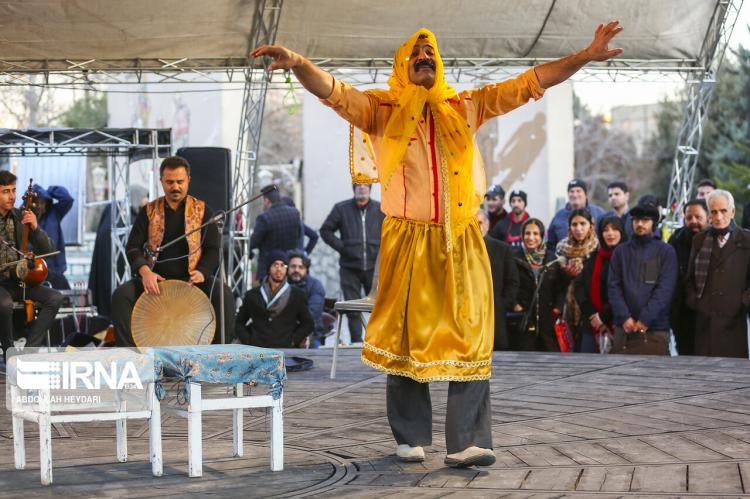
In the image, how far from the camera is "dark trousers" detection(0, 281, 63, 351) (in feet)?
24.9

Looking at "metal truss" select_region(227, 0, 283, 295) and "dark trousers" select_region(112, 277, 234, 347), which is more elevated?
"metal truss" select_region(227, 0, 283, 295)

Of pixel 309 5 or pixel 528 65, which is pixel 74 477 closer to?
pixel 309 5

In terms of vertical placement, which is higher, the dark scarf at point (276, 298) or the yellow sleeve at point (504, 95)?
the yellow sleeve at point (504, 95)

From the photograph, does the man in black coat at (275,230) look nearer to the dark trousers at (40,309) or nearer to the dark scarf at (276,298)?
the dark scarf at (276,298)

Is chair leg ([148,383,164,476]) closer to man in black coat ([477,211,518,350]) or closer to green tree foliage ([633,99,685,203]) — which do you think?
man in black coat ([477,211,518,350])

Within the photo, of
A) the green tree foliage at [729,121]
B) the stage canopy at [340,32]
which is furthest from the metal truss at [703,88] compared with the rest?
the green tree foliage at [729,121]

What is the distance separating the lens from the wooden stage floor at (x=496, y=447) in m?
3.86

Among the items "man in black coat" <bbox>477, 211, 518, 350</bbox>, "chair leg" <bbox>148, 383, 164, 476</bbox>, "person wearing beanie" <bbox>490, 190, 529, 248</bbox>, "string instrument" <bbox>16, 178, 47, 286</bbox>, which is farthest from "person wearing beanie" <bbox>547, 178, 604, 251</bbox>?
"chair leg" <bbox>148, 383, 164, 476</bbox>

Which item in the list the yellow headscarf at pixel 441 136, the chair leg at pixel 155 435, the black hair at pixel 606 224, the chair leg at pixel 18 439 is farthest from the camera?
the black hair at pixel 606 224

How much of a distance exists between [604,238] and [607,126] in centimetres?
2923

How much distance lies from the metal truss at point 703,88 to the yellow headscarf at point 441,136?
732cm

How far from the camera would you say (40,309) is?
7.98 meters

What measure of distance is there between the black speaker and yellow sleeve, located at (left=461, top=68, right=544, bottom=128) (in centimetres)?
555

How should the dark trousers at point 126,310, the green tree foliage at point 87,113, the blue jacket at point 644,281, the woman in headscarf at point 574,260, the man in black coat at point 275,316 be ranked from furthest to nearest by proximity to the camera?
the green tree foliage at point 87,113, the man in black coat at point 275,316, the woman in headscarf at point 574,260, the blue jacket at point 644,281, the dark trousers at point 126,310
